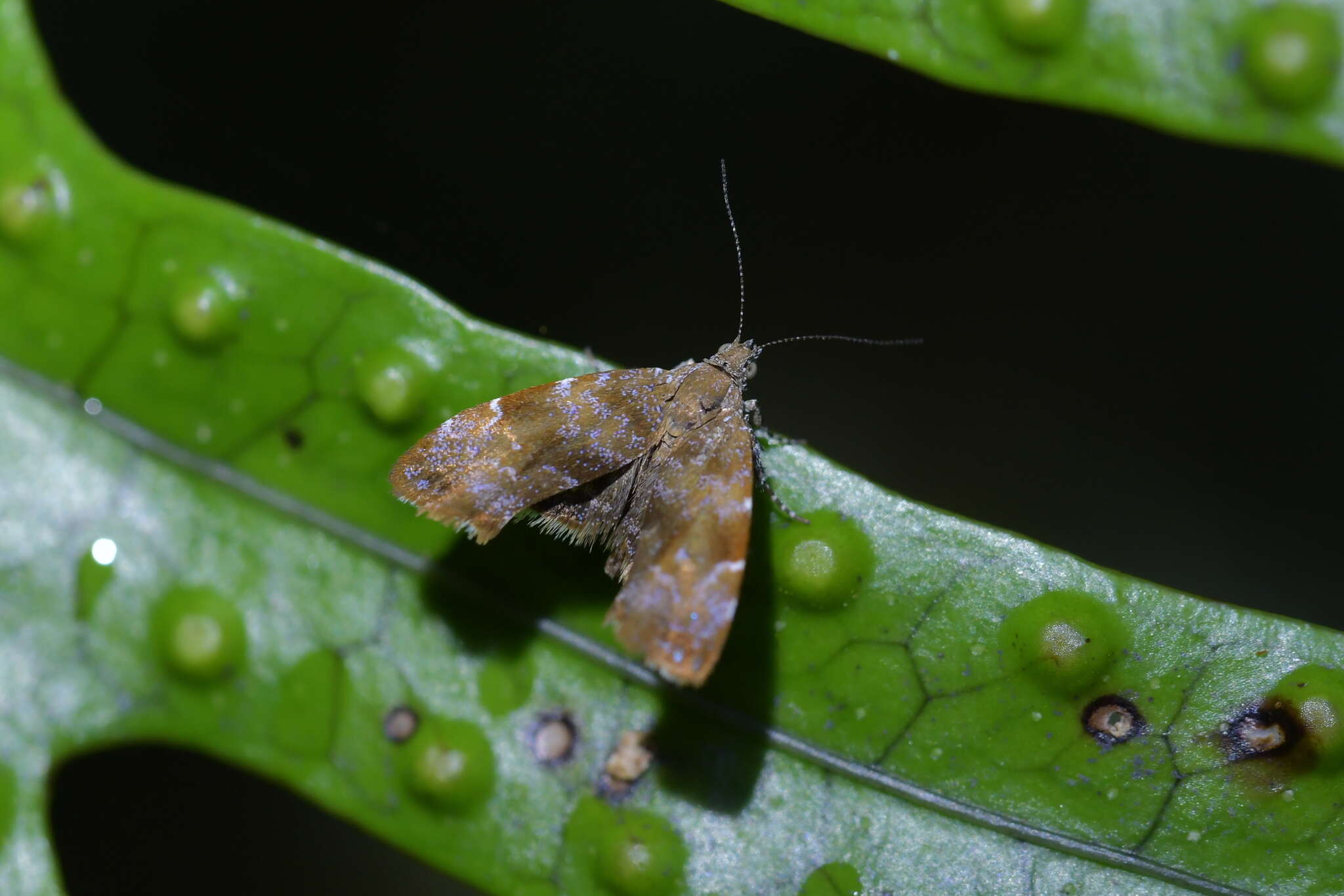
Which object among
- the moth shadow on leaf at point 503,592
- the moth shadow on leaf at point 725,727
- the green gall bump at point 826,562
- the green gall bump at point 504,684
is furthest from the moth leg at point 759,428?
the green gall bump at point 504,684

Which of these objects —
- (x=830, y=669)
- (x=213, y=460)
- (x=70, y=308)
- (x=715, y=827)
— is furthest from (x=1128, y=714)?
(x=70, y=308)

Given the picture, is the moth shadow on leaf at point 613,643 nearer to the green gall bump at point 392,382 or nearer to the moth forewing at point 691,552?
the moth forewing at point 691,552

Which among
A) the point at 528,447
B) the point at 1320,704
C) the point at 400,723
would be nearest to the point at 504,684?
the point at 400,723

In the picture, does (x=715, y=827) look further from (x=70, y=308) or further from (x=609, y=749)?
(x=70, y=308)

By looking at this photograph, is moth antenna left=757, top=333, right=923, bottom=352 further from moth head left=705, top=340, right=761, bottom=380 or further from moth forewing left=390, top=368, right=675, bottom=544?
moth forewing left=390, top=368, right=675, bottom=544

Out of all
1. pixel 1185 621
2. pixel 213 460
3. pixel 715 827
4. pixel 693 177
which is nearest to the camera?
pixel 1185 621

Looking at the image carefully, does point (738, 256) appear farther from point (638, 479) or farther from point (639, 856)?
point (639, 856)
